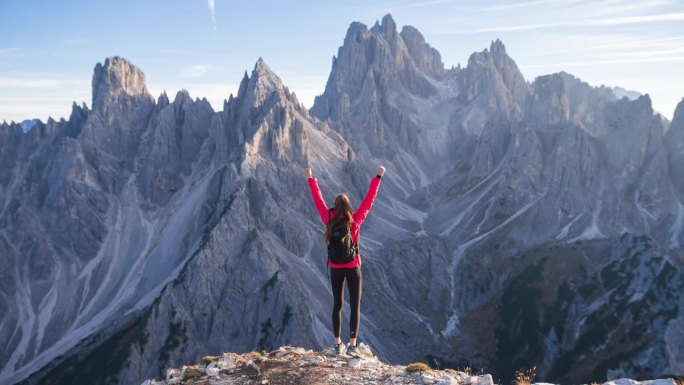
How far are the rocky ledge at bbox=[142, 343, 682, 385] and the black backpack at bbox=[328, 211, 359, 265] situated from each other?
3.94 m

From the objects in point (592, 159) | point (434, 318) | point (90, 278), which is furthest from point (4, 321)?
point (592, 159)

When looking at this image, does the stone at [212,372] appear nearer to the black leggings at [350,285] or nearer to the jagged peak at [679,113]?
the black leggings at [350,285]

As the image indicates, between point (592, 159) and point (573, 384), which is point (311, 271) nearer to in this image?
point (573, 384)

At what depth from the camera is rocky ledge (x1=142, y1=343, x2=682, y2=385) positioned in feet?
60.0

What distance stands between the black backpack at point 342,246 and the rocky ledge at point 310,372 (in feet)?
12.9

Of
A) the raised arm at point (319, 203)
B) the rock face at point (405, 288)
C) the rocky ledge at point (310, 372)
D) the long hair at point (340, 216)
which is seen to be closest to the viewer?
the rocky ledge at point (310, 372)

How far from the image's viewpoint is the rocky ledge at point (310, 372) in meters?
18.3

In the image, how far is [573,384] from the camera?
4604 inches

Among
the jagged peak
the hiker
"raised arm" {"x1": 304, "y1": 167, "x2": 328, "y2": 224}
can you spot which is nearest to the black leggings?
the hiker

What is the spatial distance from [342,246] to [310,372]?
4591mm

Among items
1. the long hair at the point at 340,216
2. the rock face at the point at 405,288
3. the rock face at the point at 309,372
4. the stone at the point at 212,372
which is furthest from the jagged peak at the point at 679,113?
the stone at the point at 212,372

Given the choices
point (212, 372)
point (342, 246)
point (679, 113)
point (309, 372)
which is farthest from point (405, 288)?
point (342, 246)

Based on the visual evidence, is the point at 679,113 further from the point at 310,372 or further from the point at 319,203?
the point at 310,372

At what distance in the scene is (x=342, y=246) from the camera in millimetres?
18969
